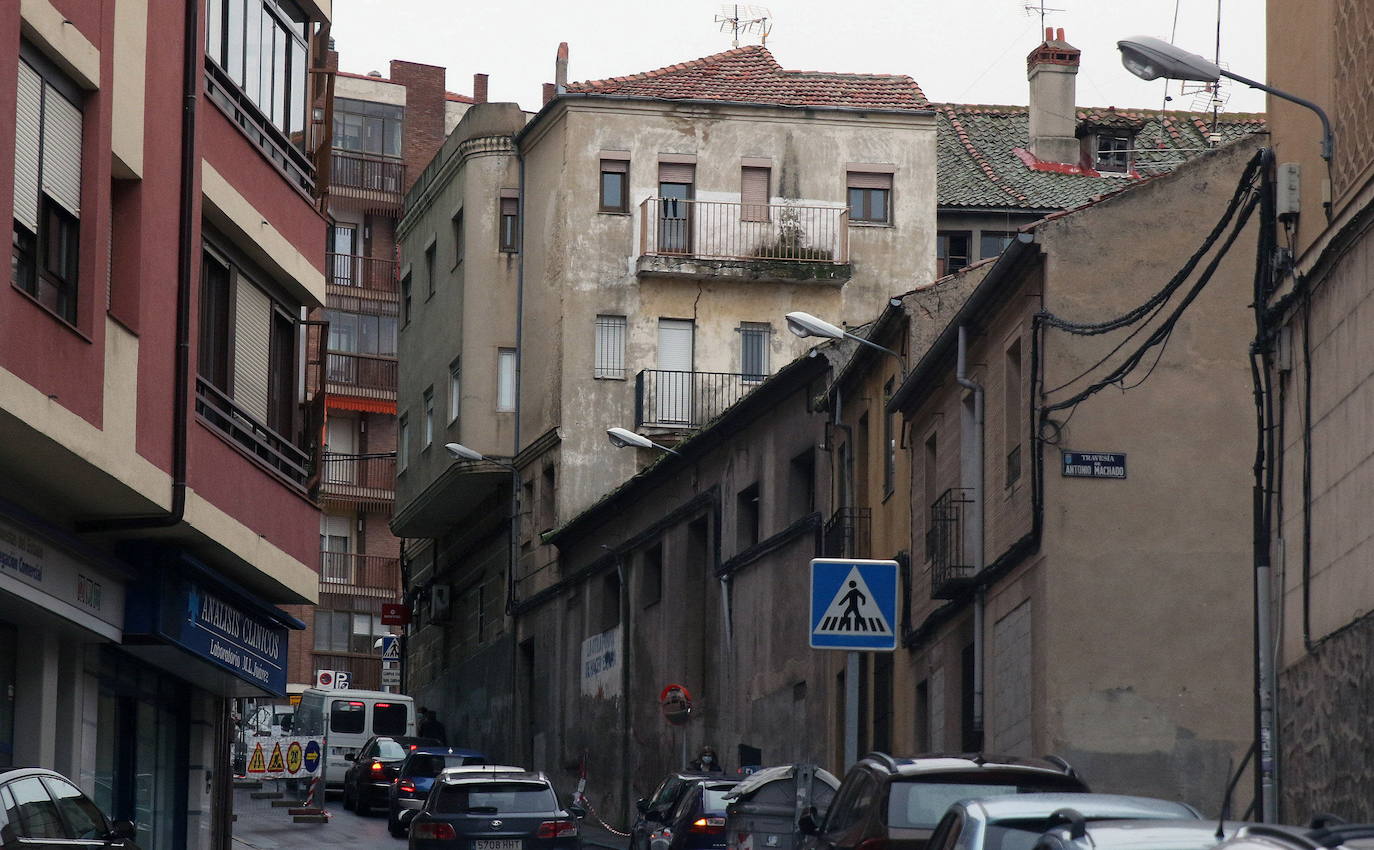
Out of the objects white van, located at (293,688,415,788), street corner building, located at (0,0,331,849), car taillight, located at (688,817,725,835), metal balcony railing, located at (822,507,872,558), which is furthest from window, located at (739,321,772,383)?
car taillight, located at (688,817,725,835)

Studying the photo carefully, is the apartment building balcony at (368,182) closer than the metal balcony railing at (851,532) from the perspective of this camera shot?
No

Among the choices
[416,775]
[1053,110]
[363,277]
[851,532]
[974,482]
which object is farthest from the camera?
[363,277]

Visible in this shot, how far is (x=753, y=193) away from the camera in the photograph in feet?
162

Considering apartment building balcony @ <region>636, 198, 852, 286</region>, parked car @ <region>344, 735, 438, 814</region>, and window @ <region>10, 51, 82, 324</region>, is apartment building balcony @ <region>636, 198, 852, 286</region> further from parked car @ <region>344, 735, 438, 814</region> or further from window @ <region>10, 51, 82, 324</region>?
window @ <region>10, 51, 82, 324</region>

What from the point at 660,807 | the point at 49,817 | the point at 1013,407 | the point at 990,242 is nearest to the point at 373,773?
the point at 660,807

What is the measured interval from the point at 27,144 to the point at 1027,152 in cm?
3765

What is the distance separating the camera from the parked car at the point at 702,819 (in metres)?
23.5

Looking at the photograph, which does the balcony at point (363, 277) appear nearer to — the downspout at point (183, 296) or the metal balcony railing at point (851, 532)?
the metal balcony railing at point (851, 532)

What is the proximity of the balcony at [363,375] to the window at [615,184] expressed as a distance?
34024 mm

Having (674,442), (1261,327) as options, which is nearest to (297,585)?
(1261,327)

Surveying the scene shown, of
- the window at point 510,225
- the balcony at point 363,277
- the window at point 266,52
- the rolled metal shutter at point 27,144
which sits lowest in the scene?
the rolled metal shutter at point 27,144

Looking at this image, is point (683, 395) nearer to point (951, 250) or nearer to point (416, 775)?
point (951, 250)

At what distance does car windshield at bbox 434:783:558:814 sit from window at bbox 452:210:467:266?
97.5 ft

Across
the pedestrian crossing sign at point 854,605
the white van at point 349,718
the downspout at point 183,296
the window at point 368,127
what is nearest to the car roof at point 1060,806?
the pedestrian crossing sign at point 854,605
